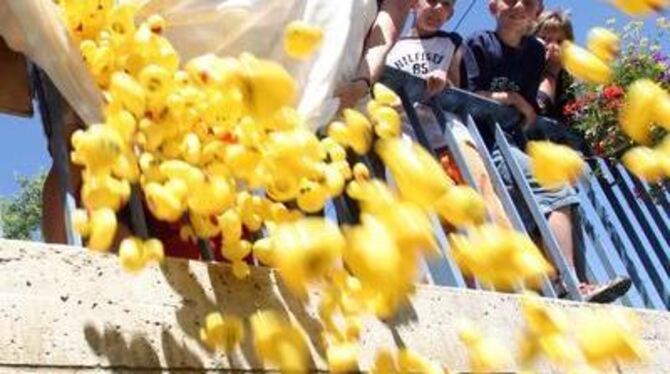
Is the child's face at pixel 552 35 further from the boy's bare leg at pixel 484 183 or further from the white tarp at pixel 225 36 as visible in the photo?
the white tarp at pixel 225 36

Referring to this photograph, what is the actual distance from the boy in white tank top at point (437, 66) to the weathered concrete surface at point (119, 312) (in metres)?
1.05

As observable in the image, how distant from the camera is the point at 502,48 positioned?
4133 millimetres

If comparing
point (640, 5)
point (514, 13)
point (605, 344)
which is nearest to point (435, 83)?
point (514, 13)

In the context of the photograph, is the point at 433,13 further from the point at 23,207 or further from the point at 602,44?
the point at 23,207

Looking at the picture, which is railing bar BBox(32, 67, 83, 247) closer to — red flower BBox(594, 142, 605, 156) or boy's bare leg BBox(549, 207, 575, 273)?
boy's bare leg BBox(549, 207, 575, 273)

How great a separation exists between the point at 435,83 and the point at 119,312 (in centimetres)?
154

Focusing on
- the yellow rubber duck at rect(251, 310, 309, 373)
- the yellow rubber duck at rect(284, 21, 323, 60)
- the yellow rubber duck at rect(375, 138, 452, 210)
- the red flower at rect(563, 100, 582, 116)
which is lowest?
the red flower at rect(563, 100, 582, 116)

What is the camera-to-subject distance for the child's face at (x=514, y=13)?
166 inches

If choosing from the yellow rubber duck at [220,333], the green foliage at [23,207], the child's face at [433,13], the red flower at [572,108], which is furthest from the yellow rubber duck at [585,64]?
the green foliage at [23,207]

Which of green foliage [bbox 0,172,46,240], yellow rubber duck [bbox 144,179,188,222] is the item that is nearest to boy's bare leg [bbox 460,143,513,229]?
yellow rubber duck [bbox 144,179,188,222]

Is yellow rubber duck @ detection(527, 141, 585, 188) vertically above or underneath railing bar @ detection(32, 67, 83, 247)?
above

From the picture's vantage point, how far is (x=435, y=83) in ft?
11.3

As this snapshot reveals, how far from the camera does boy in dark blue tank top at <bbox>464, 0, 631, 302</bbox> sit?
382cm

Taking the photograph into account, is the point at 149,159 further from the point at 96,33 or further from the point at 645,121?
the point at 645,121
